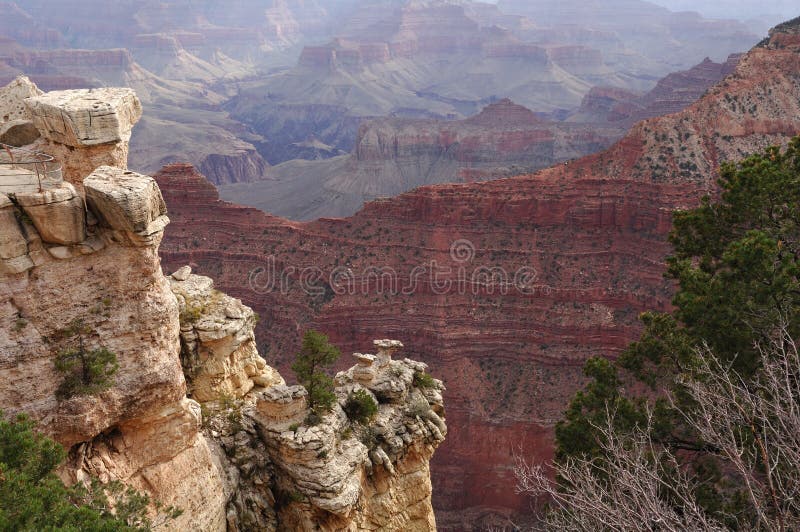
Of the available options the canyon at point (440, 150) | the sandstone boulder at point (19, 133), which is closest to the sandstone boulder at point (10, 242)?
the sandstone boulder at point (19, 133)

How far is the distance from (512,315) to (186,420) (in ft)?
129

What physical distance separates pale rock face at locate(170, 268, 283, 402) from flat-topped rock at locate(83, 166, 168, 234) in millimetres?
5275

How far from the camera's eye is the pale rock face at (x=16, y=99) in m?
16.9

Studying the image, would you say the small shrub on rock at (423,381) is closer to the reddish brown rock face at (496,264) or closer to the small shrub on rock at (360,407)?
the small shrub on rock at (360,407)

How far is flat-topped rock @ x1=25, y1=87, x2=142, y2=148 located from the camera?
14.9 m

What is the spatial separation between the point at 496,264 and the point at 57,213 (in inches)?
1769

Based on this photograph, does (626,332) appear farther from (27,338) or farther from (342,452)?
(27,338)

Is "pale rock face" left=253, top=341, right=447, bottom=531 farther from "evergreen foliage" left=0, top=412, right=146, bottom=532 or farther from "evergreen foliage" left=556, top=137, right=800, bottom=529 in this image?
"evergreen foliage" left=0, top=412, right=146, bottom=532

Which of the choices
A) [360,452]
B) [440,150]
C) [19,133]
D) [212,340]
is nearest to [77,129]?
[19,133]

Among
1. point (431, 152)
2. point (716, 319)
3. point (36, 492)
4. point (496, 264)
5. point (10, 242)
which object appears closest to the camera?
point (36, 492)

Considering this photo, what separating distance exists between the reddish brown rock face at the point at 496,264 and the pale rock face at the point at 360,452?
957 inches

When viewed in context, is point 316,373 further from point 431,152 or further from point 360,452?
point 431,152

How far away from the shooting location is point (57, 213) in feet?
43.6

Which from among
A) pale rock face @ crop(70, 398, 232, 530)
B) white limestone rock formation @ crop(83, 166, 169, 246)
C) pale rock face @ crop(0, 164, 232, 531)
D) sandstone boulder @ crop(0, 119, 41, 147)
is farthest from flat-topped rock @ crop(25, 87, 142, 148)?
pale rock face @ crop(70, 398, 232, 530)
